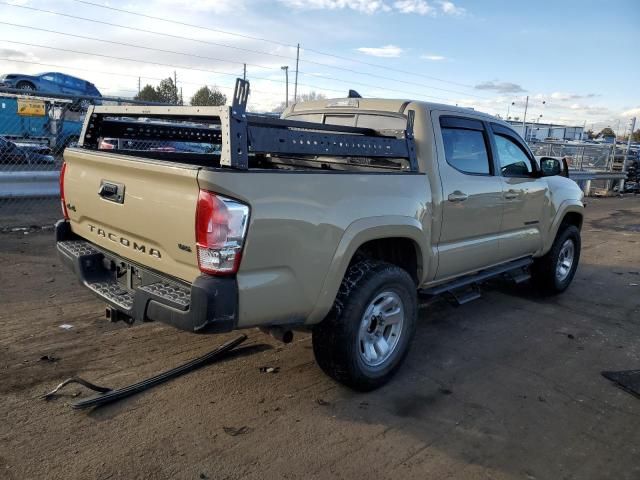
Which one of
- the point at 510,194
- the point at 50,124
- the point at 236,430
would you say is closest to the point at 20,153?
the point at 50,124

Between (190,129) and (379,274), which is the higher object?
(190,129)

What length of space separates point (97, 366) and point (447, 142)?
315 cm

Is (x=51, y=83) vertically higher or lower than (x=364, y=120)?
higher

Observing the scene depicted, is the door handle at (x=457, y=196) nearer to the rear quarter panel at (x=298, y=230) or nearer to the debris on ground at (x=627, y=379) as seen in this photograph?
the rear quarter panel at (x=298, y=230)

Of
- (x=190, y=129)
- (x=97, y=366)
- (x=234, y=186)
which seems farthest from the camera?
(x=190, y=129)

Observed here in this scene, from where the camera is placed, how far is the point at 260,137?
2961mm

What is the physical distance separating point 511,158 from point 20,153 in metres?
7.90

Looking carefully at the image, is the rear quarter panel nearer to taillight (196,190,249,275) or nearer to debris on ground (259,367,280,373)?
Answer: taillight (196,190,249,275)

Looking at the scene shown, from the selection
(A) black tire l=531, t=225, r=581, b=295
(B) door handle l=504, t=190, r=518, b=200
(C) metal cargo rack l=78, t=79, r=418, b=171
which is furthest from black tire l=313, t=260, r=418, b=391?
(A) black tire l=531, t=225, r=581, b=295

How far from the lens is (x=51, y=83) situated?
78.1 feet

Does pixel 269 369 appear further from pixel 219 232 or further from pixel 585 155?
pixel 585 155

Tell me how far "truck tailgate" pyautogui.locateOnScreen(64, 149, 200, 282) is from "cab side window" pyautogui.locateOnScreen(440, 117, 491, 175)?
89.3 inches

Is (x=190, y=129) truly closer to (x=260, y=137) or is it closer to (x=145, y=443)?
(x=260, y=137)

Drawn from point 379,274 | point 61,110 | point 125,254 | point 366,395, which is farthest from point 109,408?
point 61,110
